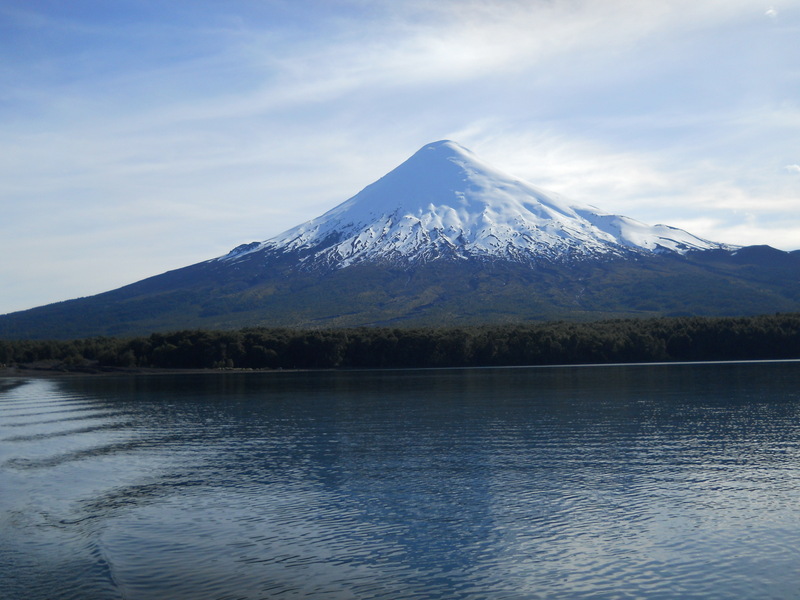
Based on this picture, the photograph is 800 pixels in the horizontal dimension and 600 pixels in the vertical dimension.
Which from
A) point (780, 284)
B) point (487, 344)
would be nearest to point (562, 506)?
point (487, 344)

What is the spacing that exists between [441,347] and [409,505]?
9195 cm

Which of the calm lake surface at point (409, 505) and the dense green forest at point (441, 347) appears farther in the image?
the dense green forest at point (441, 347)

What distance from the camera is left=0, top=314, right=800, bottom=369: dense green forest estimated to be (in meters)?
114

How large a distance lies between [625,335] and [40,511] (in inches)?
4029

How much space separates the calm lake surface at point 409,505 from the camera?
16.4 meters

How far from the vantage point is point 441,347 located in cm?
11475

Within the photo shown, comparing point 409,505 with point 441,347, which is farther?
point 441,347

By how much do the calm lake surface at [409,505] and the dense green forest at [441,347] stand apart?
215 feet

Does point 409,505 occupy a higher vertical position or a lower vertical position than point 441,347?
lower

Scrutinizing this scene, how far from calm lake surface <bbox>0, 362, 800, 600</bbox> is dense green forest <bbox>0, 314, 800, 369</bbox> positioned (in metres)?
65.5

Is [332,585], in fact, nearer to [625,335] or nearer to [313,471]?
[313,471]

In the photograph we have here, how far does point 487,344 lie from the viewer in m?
Result: 115

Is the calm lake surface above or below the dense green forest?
below

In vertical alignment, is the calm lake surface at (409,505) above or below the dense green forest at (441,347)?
below
